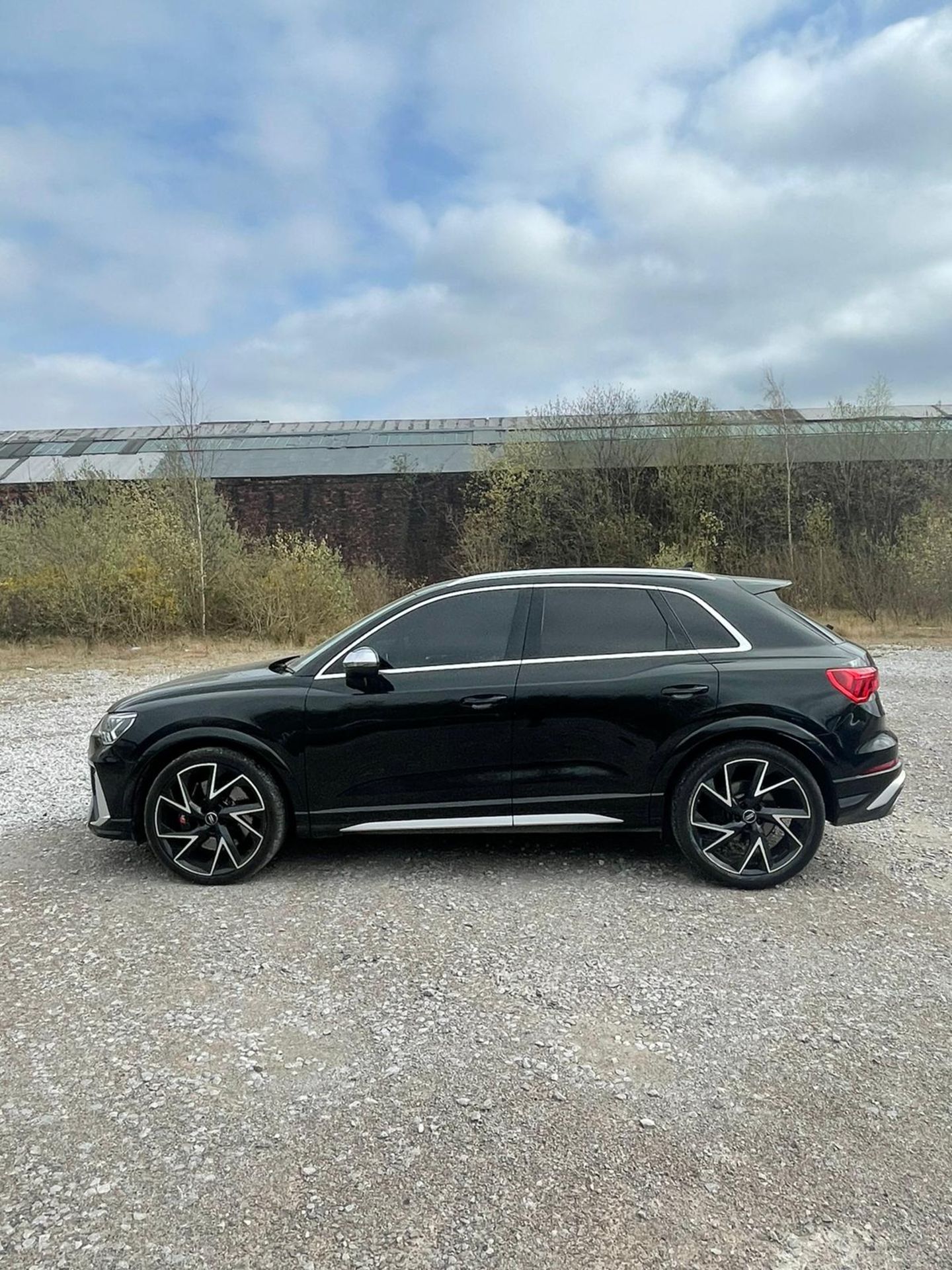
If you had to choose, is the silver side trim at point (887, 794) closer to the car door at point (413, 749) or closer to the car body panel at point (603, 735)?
the car body panel at point (603, 735)

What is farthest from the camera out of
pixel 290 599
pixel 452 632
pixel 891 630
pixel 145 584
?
pixel 891 630

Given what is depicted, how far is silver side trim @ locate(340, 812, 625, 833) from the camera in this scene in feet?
15.4

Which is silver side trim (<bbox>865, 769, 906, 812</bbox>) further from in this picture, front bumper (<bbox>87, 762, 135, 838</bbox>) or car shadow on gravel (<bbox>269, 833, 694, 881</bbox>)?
front bumper (<bbox>87, 762, 135, 838</bbox>)

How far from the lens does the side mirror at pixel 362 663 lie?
469 cm

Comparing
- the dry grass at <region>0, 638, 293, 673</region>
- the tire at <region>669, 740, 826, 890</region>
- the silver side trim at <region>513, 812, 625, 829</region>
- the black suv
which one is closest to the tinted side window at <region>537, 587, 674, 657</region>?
the black suv

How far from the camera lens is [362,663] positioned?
4684 mm

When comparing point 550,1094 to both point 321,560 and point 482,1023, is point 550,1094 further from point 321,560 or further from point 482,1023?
point 321,560

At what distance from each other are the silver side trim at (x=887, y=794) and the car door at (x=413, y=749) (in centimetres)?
189

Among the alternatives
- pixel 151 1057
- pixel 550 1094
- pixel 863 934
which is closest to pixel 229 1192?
pixel 151 1057

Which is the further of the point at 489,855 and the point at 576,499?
the point at 576,499

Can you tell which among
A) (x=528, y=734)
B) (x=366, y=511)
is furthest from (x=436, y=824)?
(x=366, y=511)

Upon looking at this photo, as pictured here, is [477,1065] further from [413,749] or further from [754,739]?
[754,739]

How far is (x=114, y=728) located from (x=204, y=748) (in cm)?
53

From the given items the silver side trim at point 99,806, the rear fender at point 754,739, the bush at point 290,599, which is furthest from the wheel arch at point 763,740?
the bush at point 290,599
